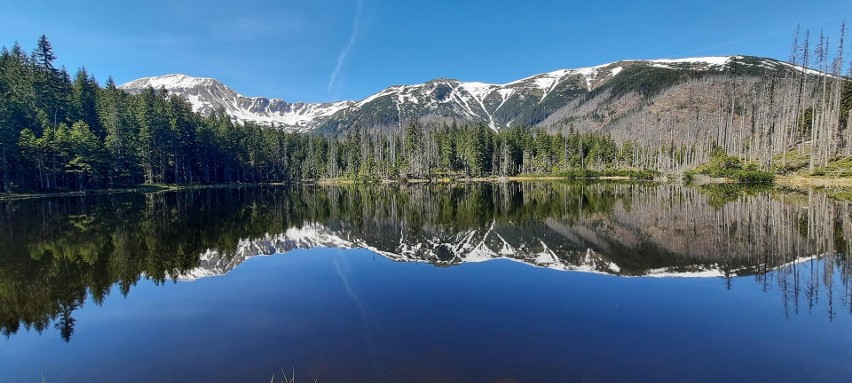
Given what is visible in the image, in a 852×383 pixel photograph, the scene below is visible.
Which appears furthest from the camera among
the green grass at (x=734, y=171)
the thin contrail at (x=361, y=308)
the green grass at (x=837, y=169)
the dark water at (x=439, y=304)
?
the green grass at (x=734, y=171)

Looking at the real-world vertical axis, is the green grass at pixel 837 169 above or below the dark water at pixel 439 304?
above

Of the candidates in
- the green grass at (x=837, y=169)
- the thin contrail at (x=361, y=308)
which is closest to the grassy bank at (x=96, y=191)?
the thin contrail at (x=361, y=308)

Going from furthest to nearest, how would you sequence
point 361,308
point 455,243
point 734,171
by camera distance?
point 734,171
point 455,243
point 361,308

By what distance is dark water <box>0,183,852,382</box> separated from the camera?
336 inches

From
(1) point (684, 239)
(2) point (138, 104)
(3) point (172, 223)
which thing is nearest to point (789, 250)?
(1) point (684, 239)

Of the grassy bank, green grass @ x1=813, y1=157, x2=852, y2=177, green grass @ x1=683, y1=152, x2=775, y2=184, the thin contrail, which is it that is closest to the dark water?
the thin contrail

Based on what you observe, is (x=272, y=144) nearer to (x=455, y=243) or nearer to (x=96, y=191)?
(x=96, y=191)

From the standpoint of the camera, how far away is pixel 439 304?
12.8 m

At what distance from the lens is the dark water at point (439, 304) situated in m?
8.55

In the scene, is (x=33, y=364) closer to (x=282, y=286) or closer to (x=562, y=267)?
(x=282, y=286)

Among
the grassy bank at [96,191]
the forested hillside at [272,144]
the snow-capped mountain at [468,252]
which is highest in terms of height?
the forested hillside at [272,144]

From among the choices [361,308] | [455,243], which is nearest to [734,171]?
[455,243]

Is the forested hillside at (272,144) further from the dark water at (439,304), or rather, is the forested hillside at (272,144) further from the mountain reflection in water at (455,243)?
the dark water at (439,304)

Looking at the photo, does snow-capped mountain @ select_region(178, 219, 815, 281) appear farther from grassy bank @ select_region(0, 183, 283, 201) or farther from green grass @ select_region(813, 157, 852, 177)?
grassy bank @ select_region(0, 183, 283, 201)
